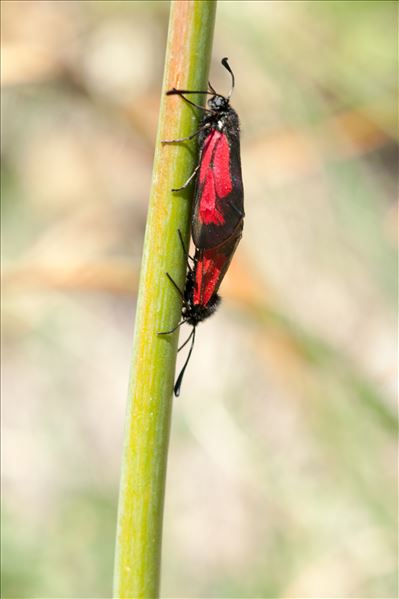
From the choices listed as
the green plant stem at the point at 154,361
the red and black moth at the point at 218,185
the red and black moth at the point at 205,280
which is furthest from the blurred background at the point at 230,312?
the green plant stem at the point at 154,361

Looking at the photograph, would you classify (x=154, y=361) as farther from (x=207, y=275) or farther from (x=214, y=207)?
(x=207, y=275)

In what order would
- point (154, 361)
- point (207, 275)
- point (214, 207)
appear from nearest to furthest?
point (154, 361) < point (214, 207) < point (207, 275)

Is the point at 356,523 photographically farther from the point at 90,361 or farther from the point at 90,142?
the point at 90,142

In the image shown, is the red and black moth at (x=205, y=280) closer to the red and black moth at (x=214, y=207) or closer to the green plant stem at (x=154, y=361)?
the red and black moth at (x=214, y=207)

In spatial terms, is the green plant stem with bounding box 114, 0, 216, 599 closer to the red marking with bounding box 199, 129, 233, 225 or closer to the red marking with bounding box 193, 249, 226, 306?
the red marking with bounding box 199, 129, 233, 225

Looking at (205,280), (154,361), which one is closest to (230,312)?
(205,280)

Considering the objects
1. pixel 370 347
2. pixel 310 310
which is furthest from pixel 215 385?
pixel 370 347

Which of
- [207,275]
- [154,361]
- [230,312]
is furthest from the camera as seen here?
[230,312]
